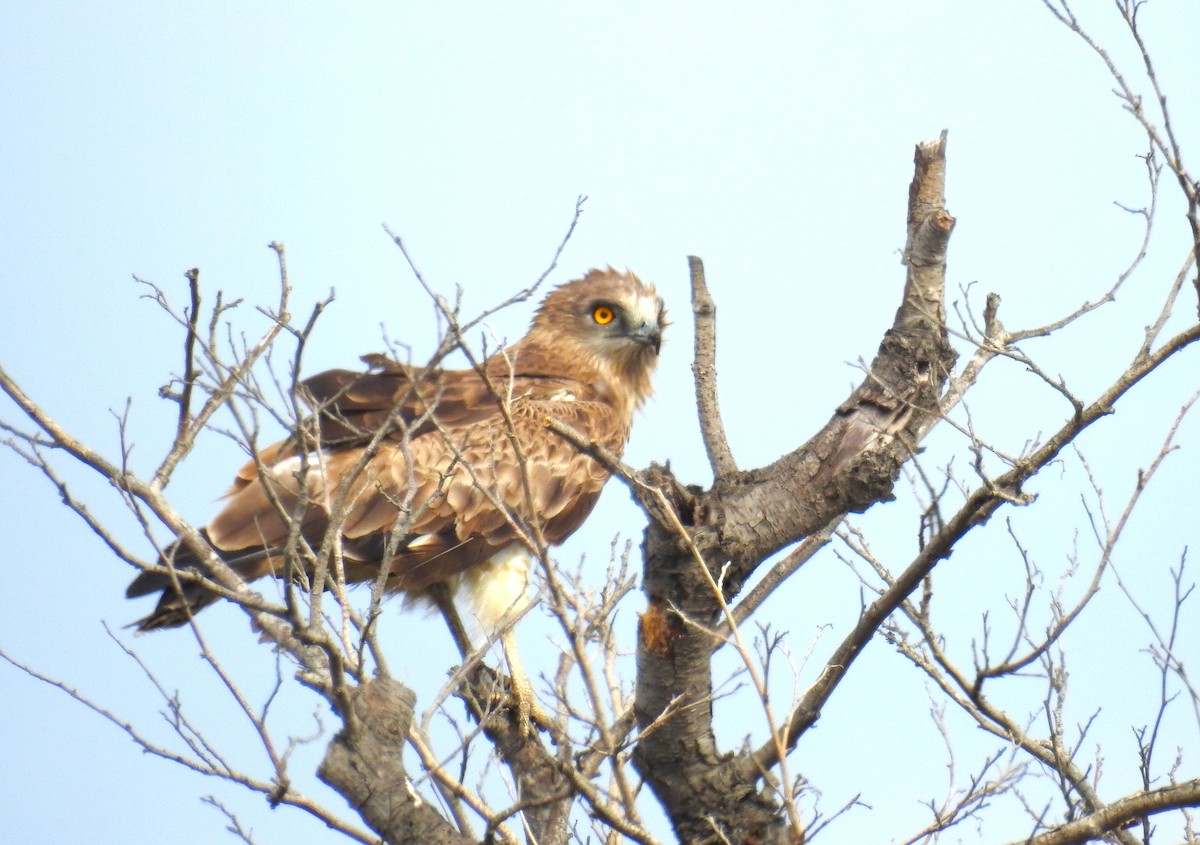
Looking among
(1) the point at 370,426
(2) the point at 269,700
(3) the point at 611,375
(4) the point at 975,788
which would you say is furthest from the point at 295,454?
(4) the point at 975,788

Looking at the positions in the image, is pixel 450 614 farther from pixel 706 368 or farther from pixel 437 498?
pixel 706 368

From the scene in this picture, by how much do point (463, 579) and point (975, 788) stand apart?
300 centimetres

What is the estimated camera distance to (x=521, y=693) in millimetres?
6145

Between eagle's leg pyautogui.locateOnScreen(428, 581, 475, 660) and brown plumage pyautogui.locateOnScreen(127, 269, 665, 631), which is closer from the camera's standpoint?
brown plumage pyautogui.locateOnScreen(127, 269, 665, 631)

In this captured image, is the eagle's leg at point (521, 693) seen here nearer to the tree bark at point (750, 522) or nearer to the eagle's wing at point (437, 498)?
the eagle's wing at point (437, 498)

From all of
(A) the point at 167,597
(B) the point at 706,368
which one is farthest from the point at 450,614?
(B) the point at 706,368

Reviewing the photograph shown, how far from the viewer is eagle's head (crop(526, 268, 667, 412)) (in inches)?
319

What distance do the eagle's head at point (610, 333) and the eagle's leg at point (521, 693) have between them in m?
2.13

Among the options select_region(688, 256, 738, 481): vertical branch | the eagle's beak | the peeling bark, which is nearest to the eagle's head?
the eagle's beak

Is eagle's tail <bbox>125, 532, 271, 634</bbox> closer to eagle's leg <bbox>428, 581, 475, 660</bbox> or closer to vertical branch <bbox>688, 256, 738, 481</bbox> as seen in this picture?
eagle's leg <bbox>428, 581, 475, 660</bbox>

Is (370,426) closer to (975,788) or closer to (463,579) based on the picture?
(463,579)

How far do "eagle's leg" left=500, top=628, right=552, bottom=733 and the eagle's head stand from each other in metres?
2.13

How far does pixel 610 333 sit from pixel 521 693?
2.73 m

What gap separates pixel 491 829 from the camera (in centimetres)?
399
